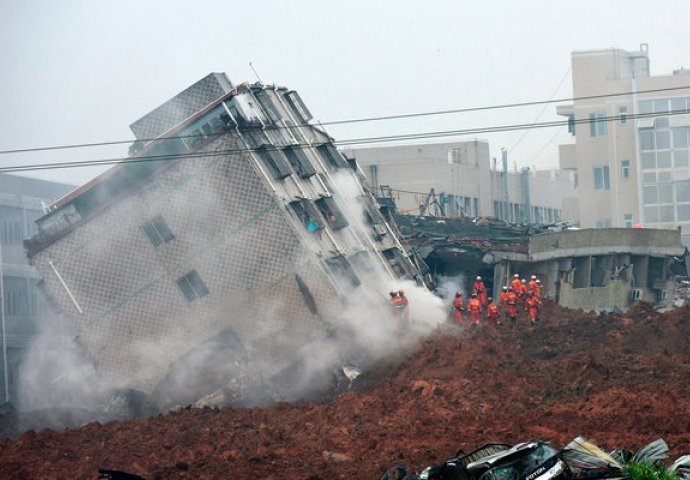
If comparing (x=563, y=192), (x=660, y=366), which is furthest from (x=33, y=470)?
(x=563, y=192)

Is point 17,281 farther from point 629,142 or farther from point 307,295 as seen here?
point 629,142

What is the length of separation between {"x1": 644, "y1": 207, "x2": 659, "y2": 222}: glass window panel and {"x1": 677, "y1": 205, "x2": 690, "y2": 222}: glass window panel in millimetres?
1269

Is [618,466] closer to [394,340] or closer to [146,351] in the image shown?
[394,340]

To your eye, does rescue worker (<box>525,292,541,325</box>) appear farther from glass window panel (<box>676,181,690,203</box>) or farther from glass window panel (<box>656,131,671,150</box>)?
glass window panel (<box>656,131,671,150</box>)

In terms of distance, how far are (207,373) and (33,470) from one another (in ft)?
27.2

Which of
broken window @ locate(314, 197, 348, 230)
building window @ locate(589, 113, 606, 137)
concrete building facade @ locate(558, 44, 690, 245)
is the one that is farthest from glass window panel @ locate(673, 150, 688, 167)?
broken window @ locate(314, 197, 348, 230)

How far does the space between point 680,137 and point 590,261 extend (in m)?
25.1

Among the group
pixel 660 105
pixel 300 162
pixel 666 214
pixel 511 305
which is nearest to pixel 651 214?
pixel 666 214

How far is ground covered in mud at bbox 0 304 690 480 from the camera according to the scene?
17688mm

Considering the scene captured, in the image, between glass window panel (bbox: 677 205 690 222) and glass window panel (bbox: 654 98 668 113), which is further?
glass window panel (bbox: 654 98 668 113)

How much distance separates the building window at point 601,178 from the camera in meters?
66.7

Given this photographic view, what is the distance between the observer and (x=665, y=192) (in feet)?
202

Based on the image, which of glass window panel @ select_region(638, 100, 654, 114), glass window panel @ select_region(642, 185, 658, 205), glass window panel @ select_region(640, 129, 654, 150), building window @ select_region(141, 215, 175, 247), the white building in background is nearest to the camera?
building window @ select_region(141, 215, 175, 247)

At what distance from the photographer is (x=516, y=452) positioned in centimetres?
1404
